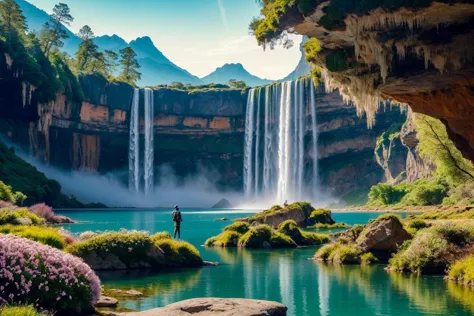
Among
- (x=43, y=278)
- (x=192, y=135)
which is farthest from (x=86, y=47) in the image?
(x=43, y=278)

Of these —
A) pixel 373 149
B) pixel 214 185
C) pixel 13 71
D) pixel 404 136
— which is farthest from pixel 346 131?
pixel 13 71

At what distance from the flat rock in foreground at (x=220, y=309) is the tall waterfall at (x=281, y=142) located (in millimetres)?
96980

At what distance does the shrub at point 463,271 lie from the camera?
58.0ft

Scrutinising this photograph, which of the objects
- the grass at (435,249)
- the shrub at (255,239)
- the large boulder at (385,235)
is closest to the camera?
the grass at (435,249)

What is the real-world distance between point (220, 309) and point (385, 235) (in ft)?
46.0

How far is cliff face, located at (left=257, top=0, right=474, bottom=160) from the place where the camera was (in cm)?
1791

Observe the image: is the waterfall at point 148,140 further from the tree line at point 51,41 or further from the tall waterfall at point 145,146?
the tree line at point 51,41

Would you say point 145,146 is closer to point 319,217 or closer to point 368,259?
point 319,217

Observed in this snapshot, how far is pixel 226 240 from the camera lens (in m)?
33.5

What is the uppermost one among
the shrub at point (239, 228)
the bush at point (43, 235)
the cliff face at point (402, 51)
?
the cliff face at point (402, 51)

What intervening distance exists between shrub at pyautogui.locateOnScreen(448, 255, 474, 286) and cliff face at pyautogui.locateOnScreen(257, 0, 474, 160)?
5388 mm

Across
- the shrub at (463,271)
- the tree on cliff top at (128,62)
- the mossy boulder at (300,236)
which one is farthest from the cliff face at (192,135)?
the shrub at (463,271)

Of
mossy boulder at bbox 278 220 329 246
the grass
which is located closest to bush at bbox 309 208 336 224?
mossy boulder at bbox 278 220 329 246

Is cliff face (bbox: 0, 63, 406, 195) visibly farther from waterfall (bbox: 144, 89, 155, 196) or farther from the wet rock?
the wet rock
